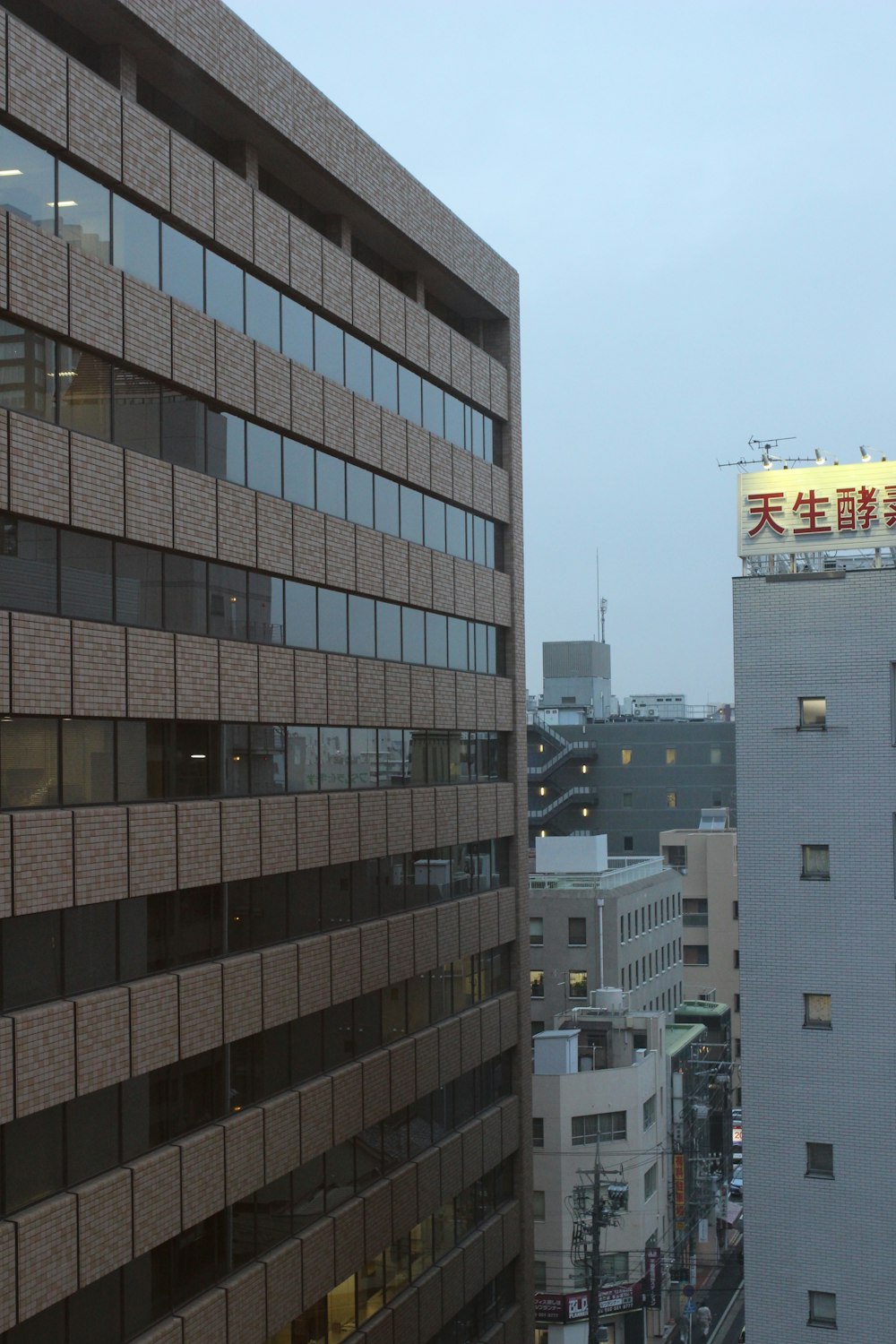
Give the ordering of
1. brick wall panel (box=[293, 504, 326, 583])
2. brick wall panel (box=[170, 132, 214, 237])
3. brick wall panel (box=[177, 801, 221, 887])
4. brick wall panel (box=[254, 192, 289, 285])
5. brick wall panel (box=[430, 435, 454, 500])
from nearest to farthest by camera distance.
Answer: brick wall panel (box=[177, 801, 221, 887]), brick wall panel (box=[170, 132, 214, 237]), brick wall panel (box=[254, 192, 289, 285]), brick wall panel (box=[293, 504, 326, 583]), brick wall panel (box=[430, 435, 454, 500])

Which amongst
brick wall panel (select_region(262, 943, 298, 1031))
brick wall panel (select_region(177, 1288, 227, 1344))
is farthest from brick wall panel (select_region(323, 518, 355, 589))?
brick wall panel (select_region(177, 1288, 227, 1344))

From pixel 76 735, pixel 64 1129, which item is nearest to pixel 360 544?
pixel 76 735

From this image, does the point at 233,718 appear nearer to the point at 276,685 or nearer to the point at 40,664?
the point at 276,685

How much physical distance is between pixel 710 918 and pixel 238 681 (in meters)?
92.3

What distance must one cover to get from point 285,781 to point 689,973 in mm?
90468

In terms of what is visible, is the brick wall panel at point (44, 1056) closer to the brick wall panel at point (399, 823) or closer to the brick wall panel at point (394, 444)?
the brick wall panel at point (399, 823)

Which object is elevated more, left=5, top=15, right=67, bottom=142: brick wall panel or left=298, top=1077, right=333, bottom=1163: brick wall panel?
left=5, top=15, right=67, bottom=142: brick wall panel

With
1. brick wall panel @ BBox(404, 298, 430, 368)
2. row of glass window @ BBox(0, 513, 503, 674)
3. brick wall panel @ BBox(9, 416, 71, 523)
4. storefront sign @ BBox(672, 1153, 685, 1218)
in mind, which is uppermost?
brick wall panel @ BBox(404, 298, 430, 368)

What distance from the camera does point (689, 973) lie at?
378 ft

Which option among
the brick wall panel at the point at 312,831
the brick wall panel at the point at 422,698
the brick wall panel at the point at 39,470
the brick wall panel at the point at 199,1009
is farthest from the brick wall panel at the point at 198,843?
the brick wall panel at the point at 422,698

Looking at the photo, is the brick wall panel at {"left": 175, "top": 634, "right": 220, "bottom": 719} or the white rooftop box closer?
the brick wall panel at {"left": 175, "top": 634, "right": 220, "bottom": 719}

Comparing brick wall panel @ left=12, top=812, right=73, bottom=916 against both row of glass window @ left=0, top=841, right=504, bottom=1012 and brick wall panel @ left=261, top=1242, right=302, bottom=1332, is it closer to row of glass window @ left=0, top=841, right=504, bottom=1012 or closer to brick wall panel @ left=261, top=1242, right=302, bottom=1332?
row of glass window @ left=0, top=841, right=504, bottom=1012

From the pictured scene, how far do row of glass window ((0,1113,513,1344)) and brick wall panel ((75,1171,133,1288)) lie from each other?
347mm

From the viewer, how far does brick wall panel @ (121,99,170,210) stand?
23.9 m
